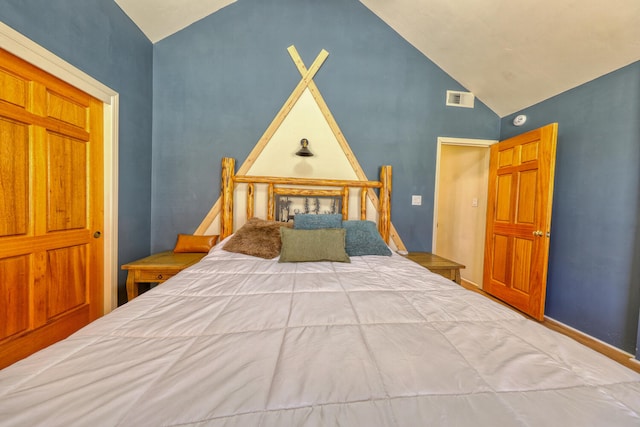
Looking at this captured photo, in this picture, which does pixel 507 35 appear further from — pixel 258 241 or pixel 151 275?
pixel 151 275

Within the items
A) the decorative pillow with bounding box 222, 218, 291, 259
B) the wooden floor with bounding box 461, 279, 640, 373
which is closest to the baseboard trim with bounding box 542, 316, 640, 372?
the wooden floor with bounding box 461, 279, 640, 373

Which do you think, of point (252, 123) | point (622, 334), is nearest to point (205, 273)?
point (252, 123)

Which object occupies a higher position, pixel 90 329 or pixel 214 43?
pixel 214 43

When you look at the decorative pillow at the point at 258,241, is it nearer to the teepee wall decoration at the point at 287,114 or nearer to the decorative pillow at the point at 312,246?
the decorative pillow at the point at 312,246

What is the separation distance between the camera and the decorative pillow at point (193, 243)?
96.8 inches

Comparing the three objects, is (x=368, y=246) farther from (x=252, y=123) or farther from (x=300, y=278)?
(x=252, y=123)

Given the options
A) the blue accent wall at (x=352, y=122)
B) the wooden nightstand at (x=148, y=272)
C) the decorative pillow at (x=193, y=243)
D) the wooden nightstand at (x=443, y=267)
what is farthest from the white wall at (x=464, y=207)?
the wooden nightstand at (x=148, y=272)

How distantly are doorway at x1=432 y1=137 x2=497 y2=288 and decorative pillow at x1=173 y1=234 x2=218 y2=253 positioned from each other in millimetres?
2532

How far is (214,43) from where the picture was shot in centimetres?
255

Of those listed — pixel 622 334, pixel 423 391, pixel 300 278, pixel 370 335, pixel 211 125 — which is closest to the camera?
pixel 423 391

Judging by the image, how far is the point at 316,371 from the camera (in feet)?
2.04

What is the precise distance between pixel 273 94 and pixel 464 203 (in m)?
3.08

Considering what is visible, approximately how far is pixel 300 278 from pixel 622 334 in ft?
8.60

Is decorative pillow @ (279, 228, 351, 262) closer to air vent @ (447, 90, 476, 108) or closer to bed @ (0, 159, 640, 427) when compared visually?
bed @ (0, 159, 640, 427)
